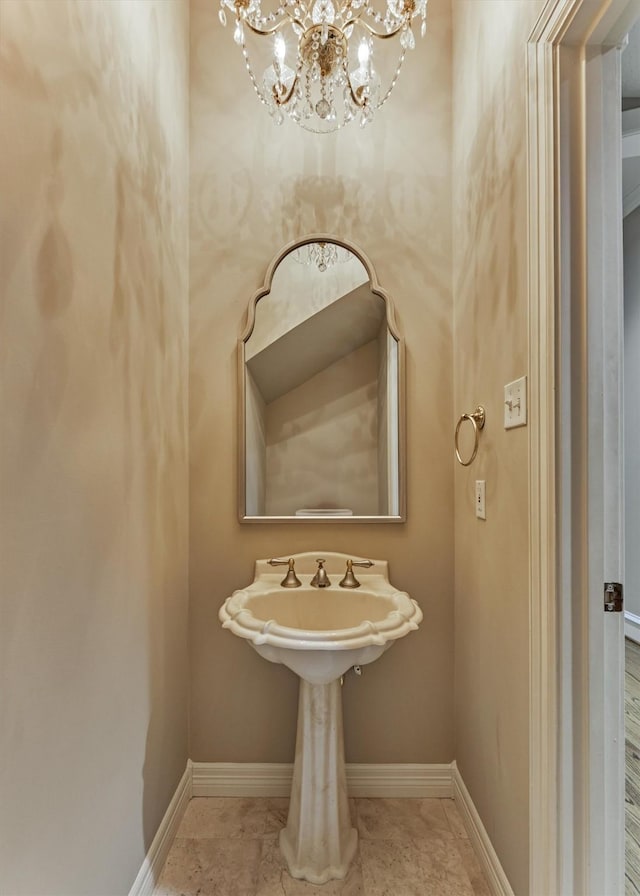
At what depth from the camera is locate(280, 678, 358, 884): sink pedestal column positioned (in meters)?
1.36

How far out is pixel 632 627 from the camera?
3.05 m

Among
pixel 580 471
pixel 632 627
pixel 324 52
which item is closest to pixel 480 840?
pixel 580 471

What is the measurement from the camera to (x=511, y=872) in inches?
46.5

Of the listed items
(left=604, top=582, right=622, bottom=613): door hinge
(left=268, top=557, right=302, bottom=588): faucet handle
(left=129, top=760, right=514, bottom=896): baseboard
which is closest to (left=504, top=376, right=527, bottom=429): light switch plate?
(left=604, top=582, right=622, bottom=613): door hinge

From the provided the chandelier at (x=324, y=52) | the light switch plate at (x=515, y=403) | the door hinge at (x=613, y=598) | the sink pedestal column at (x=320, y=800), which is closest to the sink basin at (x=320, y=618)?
the sink pedestal column at (x=320, y=800)

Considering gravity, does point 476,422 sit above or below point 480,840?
above

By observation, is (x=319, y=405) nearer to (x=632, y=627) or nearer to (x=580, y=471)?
(x=580, y=471)

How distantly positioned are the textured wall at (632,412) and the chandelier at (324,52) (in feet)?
7.99

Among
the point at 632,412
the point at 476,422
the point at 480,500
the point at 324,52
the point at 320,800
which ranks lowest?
the point at 320,800

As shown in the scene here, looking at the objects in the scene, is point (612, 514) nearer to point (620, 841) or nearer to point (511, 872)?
point (620, 841)

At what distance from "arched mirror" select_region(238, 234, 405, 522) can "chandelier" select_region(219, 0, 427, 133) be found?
1.44ft

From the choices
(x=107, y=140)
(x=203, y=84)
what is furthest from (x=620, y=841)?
(x=203, y=84)

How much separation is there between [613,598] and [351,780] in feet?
4.26

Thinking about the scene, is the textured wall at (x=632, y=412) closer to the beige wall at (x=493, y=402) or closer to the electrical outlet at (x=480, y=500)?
the beige wall at (x=493, y=402)
